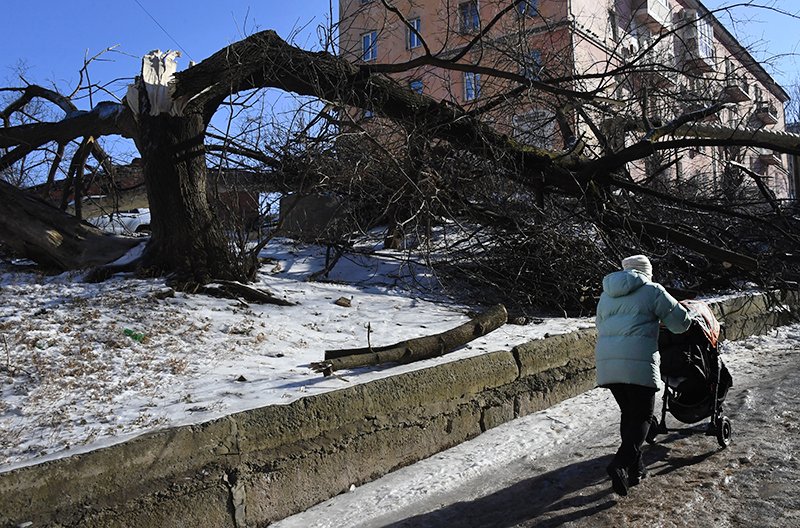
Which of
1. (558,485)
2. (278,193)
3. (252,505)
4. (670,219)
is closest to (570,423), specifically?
(558,485)

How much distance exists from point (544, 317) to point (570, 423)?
7.65ft

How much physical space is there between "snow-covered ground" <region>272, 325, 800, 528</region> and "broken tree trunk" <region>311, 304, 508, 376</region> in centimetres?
82

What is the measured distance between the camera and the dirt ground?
11.9 ft

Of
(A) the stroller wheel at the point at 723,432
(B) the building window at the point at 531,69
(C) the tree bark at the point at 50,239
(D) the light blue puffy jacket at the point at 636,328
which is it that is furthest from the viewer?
(B) the building window at the point at 531,69

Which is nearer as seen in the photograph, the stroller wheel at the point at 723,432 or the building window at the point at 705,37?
the stroller wheel at the point at 723,432

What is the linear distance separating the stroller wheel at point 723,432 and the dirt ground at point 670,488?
0.18 ft

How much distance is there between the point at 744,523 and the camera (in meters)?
3.46

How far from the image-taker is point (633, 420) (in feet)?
13.4

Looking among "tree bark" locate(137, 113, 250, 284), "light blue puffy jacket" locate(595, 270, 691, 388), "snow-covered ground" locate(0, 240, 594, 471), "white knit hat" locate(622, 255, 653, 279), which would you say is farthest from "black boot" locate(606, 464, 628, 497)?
"tree bark" locate(137, 113, 250, 284)

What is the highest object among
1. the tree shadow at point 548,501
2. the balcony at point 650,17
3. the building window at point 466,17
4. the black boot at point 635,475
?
the balcony at point 650,17

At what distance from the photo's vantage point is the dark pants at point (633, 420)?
156 inches

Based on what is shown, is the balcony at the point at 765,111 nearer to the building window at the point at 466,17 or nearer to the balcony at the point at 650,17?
the balcony at the point at 650,17

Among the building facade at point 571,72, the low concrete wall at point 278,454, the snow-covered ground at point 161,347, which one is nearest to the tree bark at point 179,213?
the snow-covered ground at point 161,347

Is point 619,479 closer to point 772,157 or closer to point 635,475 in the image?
point 635,475
